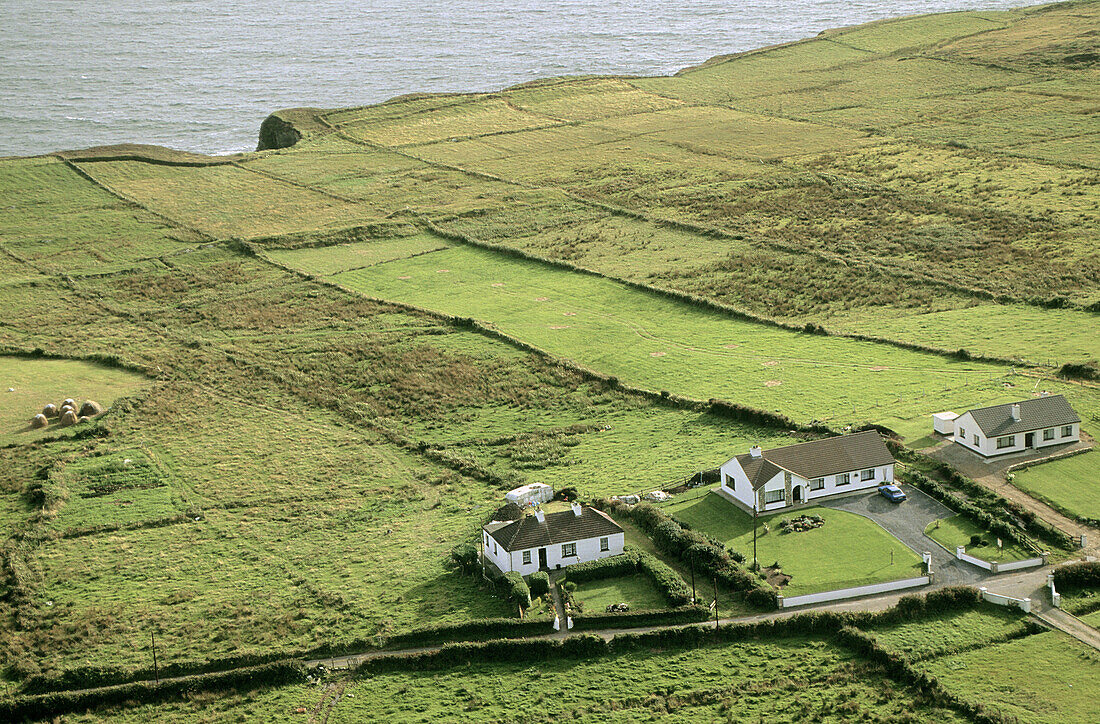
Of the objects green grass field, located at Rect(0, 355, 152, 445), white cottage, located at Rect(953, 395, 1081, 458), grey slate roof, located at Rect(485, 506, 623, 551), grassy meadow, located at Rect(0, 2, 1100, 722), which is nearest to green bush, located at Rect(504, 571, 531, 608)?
grassy meadow, located at Rect(0, 2, 1100, 722)

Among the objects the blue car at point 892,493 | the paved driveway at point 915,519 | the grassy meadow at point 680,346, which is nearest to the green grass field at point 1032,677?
the paved driveway at point 915,519

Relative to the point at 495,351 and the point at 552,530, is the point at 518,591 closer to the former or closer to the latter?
the point at 552,530

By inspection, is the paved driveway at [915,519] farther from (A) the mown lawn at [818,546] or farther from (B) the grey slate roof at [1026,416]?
(B) the grey slate roof at [1026,416]

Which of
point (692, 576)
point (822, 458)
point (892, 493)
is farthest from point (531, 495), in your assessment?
point (892, 493)

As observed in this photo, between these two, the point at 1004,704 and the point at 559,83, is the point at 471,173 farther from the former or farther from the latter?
the point at 1004,704

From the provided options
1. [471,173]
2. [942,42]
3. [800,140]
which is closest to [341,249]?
[471,173]

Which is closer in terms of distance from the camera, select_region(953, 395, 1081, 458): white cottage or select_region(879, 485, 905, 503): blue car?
select_region(879, 485, 905, 503): blue car

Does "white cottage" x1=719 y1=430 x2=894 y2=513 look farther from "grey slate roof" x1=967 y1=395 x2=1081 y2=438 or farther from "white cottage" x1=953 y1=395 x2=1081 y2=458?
"grey slate roof" x1=967 y1=395 x2=1081 y2=438
